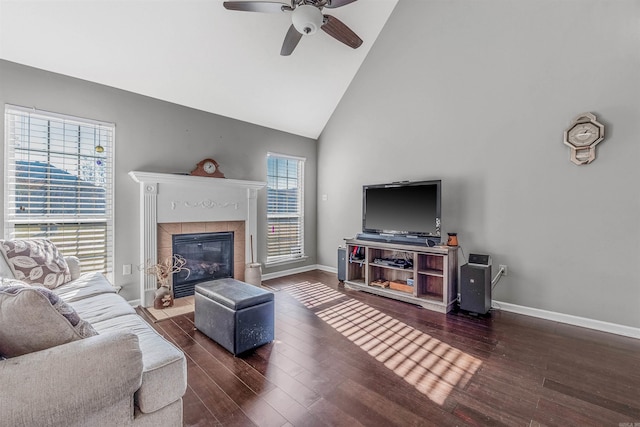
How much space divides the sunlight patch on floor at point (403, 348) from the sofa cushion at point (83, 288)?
2.07m

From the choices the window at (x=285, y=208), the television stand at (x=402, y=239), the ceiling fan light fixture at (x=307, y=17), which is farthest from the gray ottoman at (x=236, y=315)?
the ceiling fan light fixture at (x=307, y=17)

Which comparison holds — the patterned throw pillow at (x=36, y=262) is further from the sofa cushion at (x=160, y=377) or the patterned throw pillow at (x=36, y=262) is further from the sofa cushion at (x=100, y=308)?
the sofa cushion at (x=160, y=377)

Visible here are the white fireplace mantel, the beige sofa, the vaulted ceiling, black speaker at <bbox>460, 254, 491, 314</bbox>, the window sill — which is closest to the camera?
the beige sofa

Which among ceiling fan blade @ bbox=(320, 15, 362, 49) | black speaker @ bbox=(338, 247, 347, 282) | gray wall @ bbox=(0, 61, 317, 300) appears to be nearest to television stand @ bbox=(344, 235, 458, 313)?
black speaker @ bbox=(338, 247, 347, 282)

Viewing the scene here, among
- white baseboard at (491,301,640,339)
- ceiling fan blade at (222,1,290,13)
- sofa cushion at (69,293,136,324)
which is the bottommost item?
white baseboard at (491,301,640,339)

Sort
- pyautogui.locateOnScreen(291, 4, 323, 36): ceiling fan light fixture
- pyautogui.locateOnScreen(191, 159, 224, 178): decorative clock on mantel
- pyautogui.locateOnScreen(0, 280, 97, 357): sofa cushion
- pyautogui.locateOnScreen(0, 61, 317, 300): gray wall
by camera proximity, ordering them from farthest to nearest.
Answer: pyautogui.locateOnScreen(191, 159, 224, 178): decorative clock on mantel < pyautogui.locateOnScreen(0, 61, 317, 300): gray wall < pyautogui.locateOnScreen(291, 4, 323, 36): ceiling fan light fixture < pyautogui.locateOnScreen(0, 280, 97, 357): sofa cushion

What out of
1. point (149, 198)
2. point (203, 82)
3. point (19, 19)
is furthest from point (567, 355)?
point (19, 19)

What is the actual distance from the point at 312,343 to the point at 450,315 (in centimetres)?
169

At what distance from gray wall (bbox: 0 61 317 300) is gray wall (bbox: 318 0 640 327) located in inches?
86.9

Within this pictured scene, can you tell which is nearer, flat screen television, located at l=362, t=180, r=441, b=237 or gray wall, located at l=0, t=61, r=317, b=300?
gray wall, located at l=0, t=61, r=317, b=300

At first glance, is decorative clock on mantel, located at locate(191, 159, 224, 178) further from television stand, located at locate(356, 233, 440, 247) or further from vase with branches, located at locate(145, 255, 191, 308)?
television stand, located at locate(356, 233, 440, 247)

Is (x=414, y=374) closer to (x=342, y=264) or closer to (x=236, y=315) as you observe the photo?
(x=236, y=315)

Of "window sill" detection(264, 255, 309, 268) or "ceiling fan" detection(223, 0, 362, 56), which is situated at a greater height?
"ceiling fan" detection(223, 0, 362, 56)

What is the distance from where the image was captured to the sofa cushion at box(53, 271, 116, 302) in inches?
89.9
